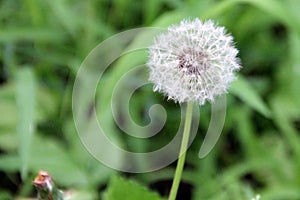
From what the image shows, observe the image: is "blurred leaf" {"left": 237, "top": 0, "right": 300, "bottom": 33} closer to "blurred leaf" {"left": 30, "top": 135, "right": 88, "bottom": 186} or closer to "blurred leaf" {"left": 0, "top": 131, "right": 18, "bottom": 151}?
"blurred leaf" {"left": 30, "top": 135, "right": 88, "bottom": 186}

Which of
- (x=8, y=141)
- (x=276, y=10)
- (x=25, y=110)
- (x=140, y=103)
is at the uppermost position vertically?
(x=276, y=10)

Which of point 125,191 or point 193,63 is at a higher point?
point 193,63

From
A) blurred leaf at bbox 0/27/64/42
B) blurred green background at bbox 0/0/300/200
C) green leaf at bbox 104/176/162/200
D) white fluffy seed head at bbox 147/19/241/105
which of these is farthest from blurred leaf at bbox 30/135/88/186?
white fluffy seed head at bbox 147/19/241/105

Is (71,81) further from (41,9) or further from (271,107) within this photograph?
(271,107)

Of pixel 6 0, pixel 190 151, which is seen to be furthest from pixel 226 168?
pixel 6 0

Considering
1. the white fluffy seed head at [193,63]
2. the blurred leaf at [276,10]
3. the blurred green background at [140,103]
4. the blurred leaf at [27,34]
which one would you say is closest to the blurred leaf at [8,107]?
the blurred green background at [140,103]

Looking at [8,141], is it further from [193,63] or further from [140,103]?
[193,63]

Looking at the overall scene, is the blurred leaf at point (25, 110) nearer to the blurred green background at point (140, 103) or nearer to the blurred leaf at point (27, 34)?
the blurred green background at point (140, 103)

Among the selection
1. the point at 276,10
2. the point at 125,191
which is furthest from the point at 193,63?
the point at 276,10
